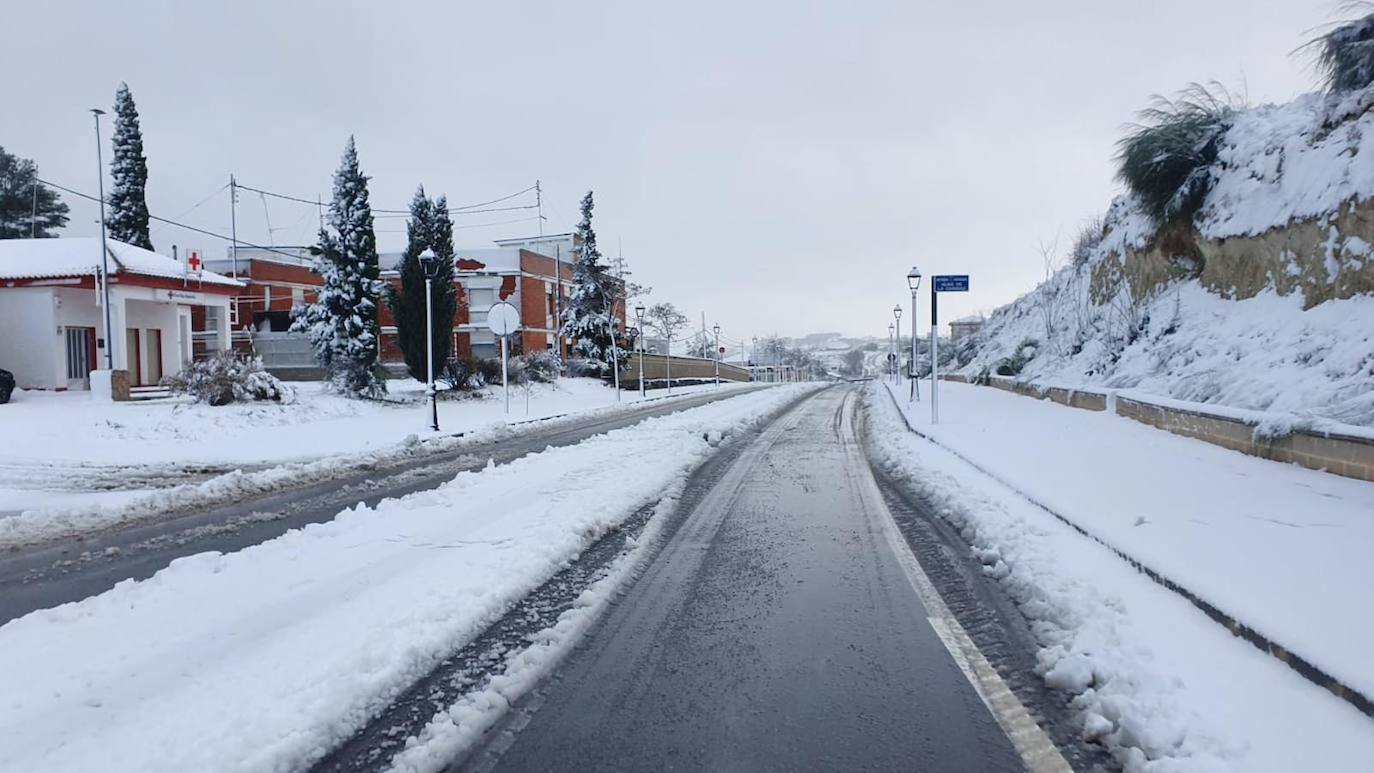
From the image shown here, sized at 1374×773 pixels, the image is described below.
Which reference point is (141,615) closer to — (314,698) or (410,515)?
(314,698)

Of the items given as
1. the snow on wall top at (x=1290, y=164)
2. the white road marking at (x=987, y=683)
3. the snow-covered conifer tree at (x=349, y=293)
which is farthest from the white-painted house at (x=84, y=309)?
the snow on wall top at (x=1290, y=164)

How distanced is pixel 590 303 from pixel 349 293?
839 inches

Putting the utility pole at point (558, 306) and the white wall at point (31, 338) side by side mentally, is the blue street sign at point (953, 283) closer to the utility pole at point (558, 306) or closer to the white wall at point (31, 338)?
the white wall at point (31, 338)

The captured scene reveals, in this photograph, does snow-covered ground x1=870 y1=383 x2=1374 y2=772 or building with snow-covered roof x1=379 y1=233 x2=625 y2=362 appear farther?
building with snow-covered roof x1=379 y1=233 x2=625 y2=362

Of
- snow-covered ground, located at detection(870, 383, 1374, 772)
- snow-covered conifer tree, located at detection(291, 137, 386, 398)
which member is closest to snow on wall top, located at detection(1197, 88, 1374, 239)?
snow-covered ground, located at detection(870, 383, 1374, 772)

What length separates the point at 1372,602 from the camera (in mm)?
4891

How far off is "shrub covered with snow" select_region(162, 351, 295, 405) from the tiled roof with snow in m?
6.70

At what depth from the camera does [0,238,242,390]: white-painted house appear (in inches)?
1031

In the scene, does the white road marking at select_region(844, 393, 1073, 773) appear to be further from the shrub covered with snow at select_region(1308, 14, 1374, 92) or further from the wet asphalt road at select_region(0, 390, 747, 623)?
the shrub covered with snow at select_region(1308, 14, 1374, 92)

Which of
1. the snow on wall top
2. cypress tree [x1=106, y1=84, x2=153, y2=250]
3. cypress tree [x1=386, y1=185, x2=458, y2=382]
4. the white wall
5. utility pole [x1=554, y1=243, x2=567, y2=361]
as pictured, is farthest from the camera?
utility pole [x1=554, y1=243, x2=567, y2=361]

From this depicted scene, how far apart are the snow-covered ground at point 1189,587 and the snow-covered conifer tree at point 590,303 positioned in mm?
37019

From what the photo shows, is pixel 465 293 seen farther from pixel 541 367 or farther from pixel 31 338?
pixel 31 338

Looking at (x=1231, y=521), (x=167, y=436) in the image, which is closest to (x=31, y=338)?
(x=167, y=436)

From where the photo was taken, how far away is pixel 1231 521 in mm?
7141
